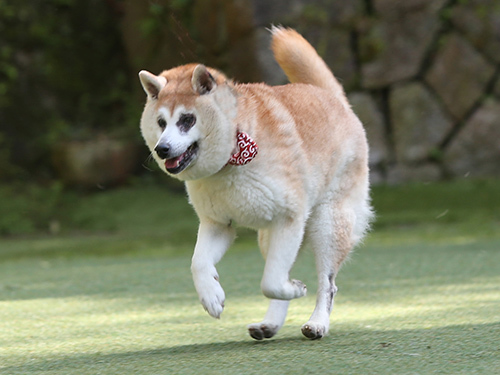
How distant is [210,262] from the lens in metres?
3.15

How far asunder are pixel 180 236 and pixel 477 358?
5.91 meters

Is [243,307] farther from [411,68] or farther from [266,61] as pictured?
[411,68]

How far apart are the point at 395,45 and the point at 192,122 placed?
701 centimetres

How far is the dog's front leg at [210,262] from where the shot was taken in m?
3.03

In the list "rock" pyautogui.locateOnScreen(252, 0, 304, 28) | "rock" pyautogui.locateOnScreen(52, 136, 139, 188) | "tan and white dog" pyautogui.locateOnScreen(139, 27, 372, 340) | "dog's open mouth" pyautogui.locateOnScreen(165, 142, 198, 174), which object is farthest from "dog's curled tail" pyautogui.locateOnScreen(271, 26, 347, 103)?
"rock" pyautogui.locateOnScreen(52, 136, 139, 188)

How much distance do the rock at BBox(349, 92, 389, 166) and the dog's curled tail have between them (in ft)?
18.0

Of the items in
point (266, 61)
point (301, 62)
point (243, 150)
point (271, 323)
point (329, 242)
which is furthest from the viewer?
point (266, 61)

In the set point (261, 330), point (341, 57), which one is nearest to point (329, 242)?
point (261, 330)

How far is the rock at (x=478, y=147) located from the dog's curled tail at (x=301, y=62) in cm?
573

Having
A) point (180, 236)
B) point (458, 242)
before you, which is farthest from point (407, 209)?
point (180, 236)

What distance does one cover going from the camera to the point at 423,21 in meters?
9.48

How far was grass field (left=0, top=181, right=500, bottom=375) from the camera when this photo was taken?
275cm

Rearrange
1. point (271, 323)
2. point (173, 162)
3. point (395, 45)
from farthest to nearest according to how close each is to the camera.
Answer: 1. point (395, 45)
2. point (271, 323)
3. point (173, 162)

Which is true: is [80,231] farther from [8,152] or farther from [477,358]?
[477,358]
